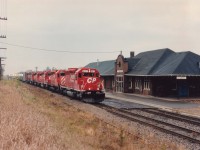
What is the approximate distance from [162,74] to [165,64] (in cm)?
431

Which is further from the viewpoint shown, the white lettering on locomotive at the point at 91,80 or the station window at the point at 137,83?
the station window at the point at 137,83

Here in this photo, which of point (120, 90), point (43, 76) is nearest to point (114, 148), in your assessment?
point (120, 90)

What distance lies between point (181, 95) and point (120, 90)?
471 inches

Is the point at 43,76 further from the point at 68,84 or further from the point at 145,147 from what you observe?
the point at 145,147

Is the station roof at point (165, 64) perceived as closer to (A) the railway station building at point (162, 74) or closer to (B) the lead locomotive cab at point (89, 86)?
(A) the railway station building at point (162, 74)

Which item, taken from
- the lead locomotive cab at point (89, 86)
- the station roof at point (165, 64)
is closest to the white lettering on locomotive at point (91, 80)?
the lead locomotive cab at point (89, 86)

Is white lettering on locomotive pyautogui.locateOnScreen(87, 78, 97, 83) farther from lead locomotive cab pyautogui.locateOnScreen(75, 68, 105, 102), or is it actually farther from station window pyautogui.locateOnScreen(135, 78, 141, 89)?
station window pyautogui.locateOnScreen(135, 78, 141, 89)

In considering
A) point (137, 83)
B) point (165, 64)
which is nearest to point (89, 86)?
point (165, 64)

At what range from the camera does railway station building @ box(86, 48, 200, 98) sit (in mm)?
38969

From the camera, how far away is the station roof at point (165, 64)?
38.4 metres

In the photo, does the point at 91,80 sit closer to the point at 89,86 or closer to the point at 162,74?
the point at 89,86

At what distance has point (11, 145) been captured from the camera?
23.8 ft

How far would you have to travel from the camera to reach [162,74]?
37.8 m

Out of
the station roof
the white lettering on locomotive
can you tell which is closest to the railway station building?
the station roof
